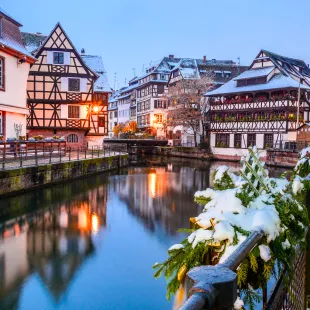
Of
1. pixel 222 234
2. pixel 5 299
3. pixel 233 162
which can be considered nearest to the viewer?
pixel 222 234

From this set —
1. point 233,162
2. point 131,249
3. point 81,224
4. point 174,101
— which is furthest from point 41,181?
point 174,101

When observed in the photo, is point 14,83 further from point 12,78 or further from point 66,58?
point 66,58

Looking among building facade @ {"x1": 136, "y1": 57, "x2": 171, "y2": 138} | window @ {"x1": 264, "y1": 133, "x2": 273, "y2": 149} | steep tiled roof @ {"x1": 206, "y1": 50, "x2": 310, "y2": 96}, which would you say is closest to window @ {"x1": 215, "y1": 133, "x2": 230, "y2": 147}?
steep tiled roof @ {"x1": 206, "y1": 50, "x2": 310, "y2": 96}

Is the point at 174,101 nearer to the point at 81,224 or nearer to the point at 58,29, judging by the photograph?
the point at 58,29

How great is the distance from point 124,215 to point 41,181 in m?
7.14

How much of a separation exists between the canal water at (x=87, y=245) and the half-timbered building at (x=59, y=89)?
54.8 ft

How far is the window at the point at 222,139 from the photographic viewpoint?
47469 mm

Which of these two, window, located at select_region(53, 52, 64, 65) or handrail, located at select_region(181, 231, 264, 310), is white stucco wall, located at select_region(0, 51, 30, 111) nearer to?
window, located at select_region(53, 52, 64, 65)

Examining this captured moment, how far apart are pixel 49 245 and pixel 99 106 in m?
29.6

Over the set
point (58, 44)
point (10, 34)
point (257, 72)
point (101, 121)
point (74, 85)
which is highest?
point (58, 44)

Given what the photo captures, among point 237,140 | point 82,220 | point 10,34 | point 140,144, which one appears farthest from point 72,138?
point 82,220

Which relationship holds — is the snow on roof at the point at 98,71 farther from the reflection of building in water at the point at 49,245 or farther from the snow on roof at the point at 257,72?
the reflection of building in water at the point at 49,245

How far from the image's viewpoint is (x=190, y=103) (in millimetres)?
50969

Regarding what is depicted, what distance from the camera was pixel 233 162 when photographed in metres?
44.2
